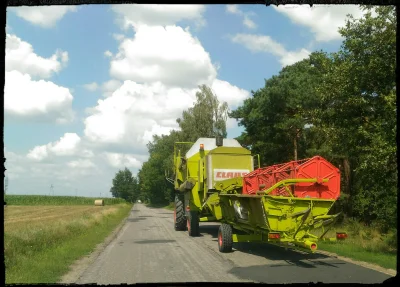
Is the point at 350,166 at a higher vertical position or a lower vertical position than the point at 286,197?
higher

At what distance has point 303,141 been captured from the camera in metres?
23.6

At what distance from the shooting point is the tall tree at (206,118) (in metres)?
48.8

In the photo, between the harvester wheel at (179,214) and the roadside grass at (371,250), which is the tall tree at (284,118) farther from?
the roadside grass at (371,250)

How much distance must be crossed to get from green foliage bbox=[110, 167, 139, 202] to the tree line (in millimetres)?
143031

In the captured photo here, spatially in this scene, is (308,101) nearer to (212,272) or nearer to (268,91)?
(268,91)

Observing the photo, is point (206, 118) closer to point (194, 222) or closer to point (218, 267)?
point (194, 222)

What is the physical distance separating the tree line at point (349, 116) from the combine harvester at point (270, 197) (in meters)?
2.00

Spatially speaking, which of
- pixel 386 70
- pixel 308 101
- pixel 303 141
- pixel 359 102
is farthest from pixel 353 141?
pixel 303 141

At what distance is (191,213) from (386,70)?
8.86 metres

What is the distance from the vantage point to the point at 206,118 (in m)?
49.0

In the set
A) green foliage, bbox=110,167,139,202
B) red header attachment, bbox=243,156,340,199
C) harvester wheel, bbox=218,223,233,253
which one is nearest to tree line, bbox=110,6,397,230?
red header attachment, bbox=243,156,340,199

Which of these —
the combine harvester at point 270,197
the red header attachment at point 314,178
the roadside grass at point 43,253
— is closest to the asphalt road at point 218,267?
the combine harvester at point 270,197

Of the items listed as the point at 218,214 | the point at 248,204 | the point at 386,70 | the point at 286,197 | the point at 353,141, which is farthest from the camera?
the point at 353,141

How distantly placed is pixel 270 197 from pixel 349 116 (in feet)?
Answer: 23.4
